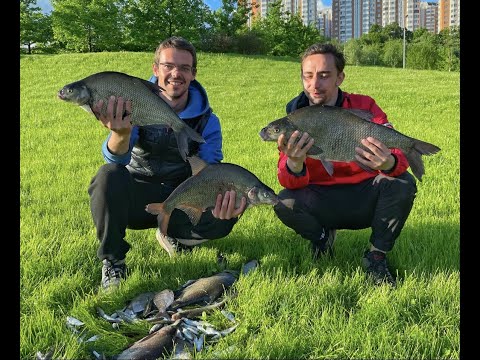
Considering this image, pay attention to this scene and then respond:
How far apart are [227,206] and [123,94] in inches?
44.2

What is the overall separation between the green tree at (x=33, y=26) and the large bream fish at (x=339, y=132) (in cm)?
4650

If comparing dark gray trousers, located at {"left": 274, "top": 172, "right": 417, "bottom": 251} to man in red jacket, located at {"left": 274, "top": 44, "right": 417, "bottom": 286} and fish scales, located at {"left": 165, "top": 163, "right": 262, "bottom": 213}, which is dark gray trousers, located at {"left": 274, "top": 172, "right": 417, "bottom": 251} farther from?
fish scales, located at {"left": 165, "top": 163, "right": 262, "bottom": 213}

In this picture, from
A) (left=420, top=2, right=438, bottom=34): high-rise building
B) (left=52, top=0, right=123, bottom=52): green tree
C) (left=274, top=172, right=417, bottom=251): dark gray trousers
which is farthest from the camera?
(left=420, top=2, right=438, bottom=34): high-rise building

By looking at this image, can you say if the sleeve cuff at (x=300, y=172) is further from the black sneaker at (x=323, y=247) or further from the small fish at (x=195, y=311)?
the small fish at (x=195, y=311)

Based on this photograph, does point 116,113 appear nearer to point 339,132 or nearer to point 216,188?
point 216,188

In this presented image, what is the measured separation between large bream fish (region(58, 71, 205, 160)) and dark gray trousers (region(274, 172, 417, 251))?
140 cm

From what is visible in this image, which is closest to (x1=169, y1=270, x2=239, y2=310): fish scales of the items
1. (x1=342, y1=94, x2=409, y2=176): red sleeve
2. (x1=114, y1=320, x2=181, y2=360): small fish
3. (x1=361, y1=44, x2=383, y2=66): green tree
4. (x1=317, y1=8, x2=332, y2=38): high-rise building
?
(x1=114, y1=320, x2=181, y2=360): small fish

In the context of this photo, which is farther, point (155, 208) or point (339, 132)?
point (155, 208)

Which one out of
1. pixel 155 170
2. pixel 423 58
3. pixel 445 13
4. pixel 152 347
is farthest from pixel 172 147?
pixel 445 13

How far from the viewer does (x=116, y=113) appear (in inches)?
141

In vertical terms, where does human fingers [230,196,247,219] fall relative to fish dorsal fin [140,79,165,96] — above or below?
below

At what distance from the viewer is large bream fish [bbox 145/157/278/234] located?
3.70 m
